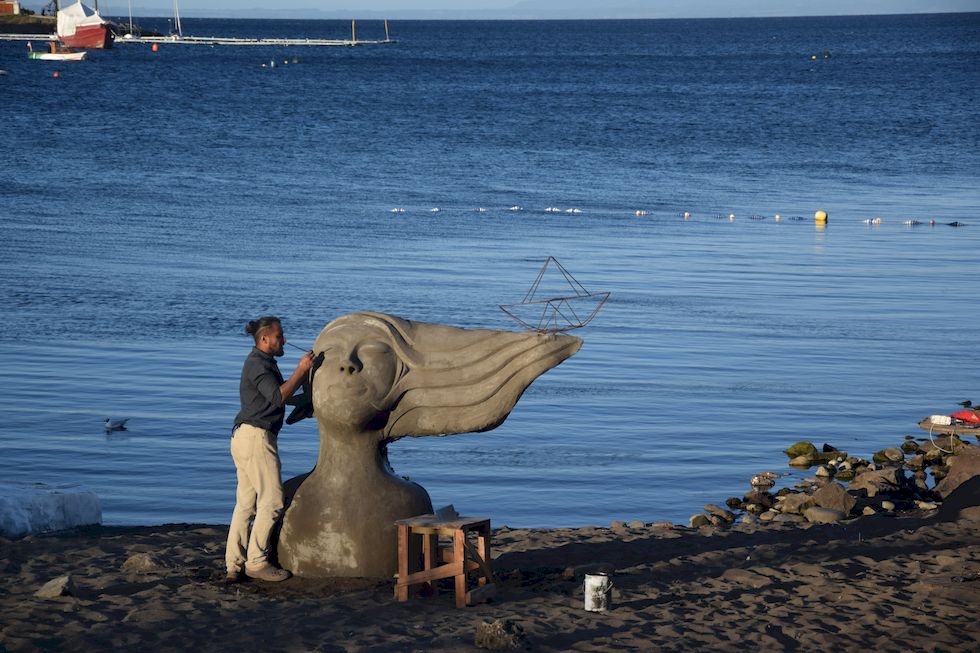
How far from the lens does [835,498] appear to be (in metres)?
13.8

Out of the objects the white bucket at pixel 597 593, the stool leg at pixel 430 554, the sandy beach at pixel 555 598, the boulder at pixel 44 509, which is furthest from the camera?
the boulder at pixel 44 509

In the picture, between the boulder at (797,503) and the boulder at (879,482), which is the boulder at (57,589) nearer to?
the boulder at (797,503)

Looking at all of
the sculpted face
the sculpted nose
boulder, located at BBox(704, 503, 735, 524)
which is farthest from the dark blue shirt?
boulder, located at BBox(704, 503, 735, 524)

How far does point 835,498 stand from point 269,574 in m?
5.93

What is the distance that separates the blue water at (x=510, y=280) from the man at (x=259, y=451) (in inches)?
138

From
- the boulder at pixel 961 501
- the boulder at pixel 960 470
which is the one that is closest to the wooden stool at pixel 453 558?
the boulder at pixel 961 501

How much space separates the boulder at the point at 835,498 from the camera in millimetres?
13797

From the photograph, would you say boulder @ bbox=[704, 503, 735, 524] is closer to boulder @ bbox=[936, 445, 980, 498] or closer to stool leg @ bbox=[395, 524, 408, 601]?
boulder @ bbox=[936, 445, 980, 498]

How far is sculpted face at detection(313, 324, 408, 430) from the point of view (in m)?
10.3

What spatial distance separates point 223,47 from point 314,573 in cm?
16441

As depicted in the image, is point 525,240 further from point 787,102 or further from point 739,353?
point 787,102

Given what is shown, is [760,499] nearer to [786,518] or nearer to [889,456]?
[786,518]

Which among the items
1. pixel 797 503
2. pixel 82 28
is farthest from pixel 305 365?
pixel 82 28

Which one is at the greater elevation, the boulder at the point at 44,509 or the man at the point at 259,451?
the man at the point at 259,451
